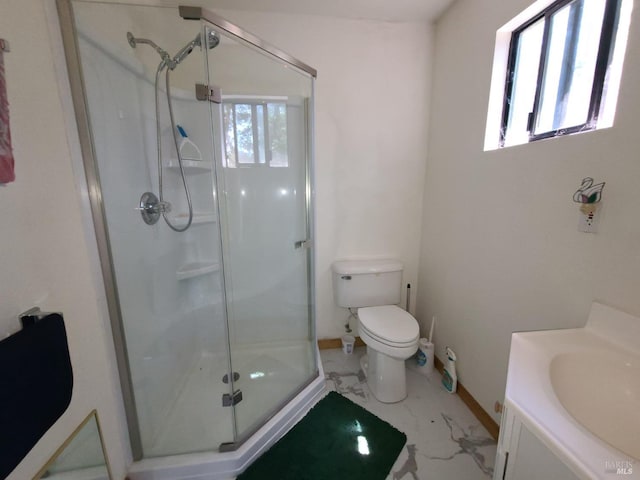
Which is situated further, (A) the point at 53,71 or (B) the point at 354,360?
(B) the point at 354,360

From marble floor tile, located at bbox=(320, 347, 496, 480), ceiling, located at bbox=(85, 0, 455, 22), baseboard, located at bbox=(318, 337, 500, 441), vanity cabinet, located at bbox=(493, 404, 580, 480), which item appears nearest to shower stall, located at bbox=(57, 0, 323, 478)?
marble floor tile, located at bbox=(320, 347, 496, 480)

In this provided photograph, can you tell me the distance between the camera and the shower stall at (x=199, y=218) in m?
1.13

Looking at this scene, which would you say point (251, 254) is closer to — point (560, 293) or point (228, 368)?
point (228, 368)

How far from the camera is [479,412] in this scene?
5.01ft

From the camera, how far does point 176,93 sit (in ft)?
4.79

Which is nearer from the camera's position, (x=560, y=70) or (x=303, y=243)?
(x=560, y=70)

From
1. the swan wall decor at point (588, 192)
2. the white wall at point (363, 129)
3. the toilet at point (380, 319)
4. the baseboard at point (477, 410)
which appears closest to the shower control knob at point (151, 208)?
the white wall at point (363, 129)

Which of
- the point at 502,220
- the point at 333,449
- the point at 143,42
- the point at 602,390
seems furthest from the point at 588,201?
the point at 143,42

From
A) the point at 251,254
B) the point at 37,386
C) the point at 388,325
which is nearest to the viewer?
the point at 37,386

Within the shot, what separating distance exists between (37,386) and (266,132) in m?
A: 1.57

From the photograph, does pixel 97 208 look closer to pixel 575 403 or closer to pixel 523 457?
pixel 523 457

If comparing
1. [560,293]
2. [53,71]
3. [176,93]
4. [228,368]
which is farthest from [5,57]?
[560,293]

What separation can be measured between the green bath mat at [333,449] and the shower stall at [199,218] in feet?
0.25

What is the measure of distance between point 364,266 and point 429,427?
1.02m
